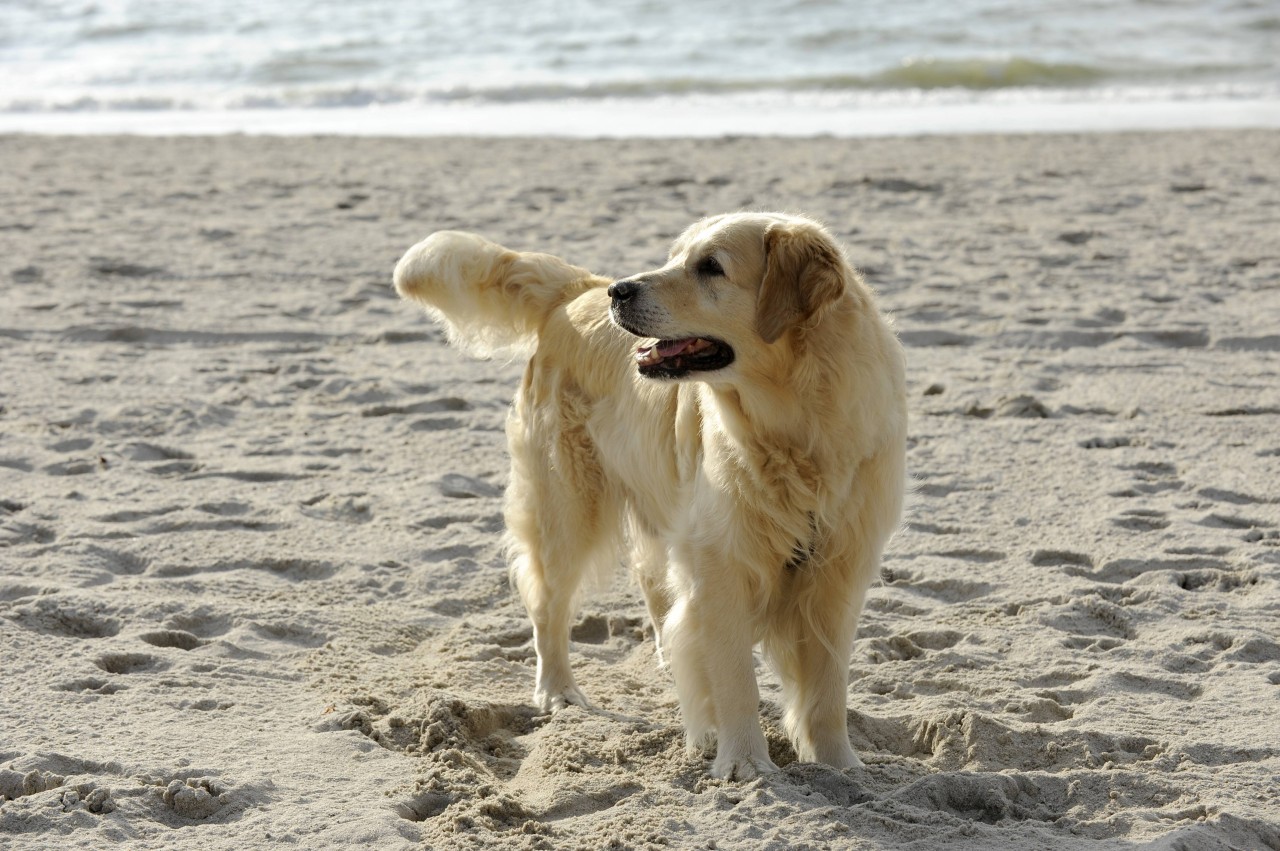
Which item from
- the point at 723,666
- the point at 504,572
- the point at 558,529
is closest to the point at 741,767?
the point at 723,666

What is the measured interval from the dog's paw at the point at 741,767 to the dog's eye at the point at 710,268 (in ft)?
4.14

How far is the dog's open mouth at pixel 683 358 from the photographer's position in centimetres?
346

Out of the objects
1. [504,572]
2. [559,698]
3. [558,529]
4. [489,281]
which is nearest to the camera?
[559,698]

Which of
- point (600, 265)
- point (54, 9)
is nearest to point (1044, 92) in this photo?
point (600, 265)

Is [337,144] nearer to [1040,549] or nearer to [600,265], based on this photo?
[600,265]

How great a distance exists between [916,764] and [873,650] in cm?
72

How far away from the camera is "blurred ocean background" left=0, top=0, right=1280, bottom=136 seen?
622 inches

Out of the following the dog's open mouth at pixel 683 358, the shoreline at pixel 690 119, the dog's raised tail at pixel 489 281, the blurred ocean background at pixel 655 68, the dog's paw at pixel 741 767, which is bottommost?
the dog's paw at pixel 741 767

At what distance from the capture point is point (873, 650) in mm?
4215

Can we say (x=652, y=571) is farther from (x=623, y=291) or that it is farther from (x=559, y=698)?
(x=623, y=291)

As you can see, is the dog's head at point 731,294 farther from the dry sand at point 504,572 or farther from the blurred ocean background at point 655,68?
the blurred ocean background at point 655,68

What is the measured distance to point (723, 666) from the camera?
3539mm

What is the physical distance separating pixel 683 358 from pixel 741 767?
1070mm

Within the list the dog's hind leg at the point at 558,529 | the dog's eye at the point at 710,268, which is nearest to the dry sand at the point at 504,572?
the dog's hind leg at the point at 558,529
